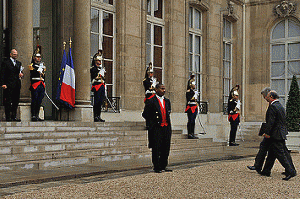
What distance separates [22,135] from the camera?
1115 cm

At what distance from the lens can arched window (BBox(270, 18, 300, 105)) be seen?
23781 mm

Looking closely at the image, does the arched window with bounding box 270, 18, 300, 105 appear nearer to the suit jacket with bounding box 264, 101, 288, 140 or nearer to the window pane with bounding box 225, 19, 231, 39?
the window pane with bounding box 225, 19, 231, 39

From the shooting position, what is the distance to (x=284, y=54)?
24.0 meters

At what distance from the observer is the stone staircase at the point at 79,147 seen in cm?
1020

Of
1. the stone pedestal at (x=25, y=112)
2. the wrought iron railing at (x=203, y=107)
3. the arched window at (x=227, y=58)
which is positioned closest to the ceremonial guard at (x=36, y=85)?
the stone pedestal at (x=25, y=112)

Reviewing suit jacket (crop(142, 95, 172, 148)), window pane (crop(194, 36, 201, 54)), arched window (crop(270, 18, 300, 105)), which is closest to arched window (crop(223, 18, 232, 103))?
arched window (crop(270, 18, 300, 105))

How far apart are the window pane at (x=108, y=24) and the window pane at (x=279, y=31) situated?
31.6ft

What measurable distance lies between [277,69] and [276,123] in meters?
15.1

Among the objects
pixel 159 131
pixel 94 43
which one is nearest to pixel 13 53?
pixel 159 131

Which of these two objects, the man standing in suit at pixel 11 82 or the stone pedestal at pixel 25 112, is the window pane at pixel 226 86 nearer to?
the stone pedestal at pixel 25 112

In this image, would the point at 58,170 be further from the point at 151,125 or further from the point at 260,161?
the point at 260,161

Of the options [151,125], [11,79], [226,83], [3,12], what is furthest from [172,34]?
[151,125]

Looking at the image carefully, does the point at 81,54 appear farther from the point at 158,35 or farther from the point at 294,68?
the point at 294,68

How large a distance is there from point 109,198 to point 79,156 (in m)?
4.17
